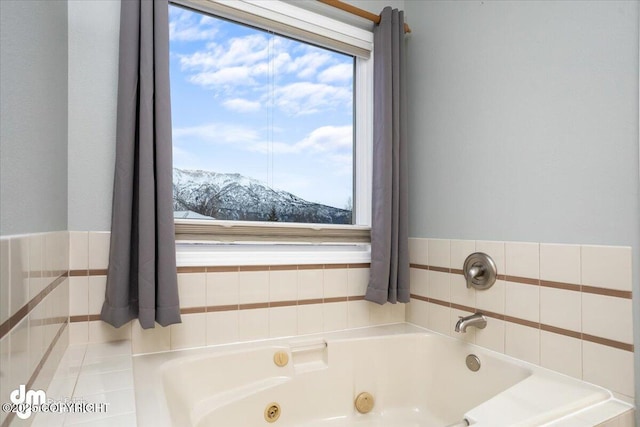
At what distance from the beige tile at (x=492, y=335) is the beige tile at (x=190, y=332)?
3.82ft

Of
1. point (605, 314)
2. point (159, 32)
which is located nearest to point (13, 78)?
point (159, 32)

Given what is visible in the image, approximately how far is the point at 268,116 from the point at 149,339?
1129 millimetres

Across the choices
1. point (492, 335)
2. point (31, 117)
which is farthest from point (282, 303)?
point (31, 117)

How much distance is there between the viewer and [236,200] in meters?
1.62

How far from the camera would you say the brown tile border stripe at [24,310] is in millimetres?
552

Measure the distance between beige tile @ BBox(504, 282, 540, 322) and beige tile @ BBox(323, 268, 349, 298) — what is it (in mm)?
712

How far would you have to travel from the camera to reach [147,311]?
3.88 feet

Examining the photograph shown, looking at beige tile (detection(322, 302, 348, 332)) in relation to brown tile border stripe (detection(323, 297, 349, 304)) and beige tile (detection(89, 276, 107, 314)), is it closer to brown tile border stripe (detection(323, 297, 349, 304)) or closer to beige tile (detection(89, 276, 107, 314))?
brown tile border stripe (detection(323, 297, 349, 304))

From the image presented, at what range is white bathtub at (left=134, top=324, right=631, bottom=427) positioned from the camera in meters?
1.00

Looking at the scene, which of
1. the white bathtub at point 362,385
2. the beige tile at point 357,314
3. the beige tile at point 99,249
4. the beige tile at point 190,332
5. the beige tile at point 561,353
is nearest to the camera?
the white bathtub at point 362,385

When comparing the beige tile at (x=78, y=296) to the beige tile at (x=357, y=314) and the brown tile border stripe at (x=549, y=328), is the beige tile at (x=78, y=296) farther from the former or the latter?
the brown tile border stripe at (x=549, y=328)

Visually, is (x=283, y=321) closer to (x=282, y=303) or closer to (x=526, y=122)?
(x=282, y=303)

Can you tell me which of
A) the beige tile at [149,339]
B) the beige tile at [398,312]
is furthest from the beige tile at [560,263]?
the beige tile at [149,339]

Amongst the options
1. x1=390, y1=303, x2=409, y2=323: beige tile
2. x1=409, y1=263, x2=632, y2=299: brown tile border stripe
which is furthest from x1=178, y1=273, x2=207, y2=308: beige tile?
x1=409, y1=263, x2=632, y2=299: brown tile border stripe
